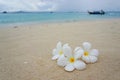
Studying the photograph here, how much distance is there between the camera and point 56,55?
196 cm

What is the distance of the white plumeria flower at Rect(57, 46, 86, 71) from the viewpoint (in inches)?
64.3

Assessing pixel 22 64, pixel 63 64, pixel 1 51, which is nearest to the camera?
pixel 63 64

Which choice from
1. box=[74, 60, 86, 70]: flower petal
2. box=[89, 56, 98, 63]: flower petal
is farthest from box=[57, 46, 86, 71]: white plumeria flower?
box=[89, 56, 98, 63]: flower petal

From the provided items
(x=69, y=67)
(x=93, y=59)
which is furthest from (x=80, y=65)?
(x=93, y=59)

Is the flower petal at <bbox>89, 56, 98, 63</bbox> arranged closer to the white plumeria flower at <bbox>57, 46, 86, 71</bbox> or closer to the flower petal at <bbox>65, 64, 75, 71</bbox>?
the white plumeria flower at <bbox>57, 46, 86, 71</bbox>

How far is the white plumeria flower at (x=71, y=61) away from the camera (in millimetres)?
1633

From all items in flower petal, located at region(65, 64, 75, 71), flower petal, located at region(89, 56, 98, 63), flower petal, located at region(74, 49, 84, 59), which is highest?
flower petal, located at region(74, 49, 84, 59)

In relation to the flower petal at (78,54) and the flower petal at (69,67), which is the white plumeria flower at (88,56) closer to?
the flower petal at (78,54)

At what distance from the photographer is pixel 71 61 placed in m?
1.71

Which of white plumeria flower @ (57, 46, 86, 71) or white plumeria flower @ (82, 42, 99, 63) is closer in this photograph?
white plumeria flower @ (57, 46, 86, 71)

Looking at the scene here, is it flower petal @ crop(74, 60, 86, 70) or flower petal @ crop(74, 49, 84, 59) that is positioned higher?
flower petal @ crop(74, 49, 84, 59)

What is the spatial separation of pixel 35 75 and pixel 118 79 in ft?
2.44

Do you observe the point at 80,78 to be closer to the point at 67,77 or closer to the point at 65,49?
the point at 67,77

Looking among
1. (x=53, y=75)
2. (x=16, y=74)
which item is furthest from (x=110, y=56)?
(x=16, y=74)
